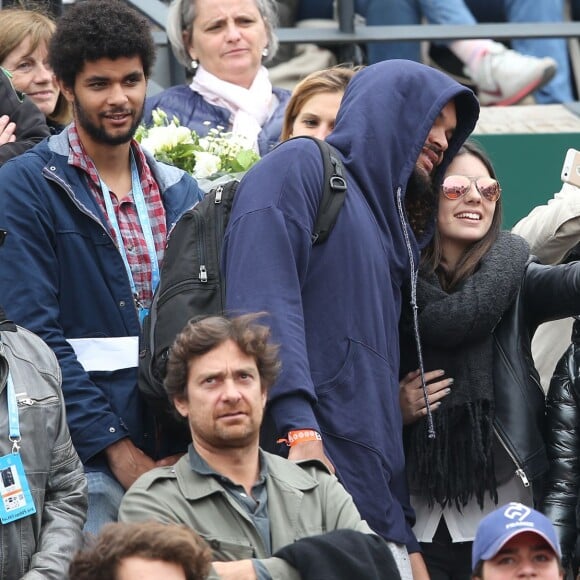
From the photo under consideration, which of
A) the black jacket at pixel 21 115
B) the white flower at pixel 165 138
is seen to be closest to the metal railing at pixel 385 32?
the white flower at pixel 165 138

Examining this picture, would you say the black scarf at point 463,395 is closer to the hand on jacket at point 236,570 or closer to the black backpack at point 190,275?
the black backpack at point 190,275

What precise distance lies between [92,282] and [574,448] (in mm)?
1732

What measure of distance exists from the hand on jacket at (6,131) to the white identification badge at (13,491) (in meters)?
1.81

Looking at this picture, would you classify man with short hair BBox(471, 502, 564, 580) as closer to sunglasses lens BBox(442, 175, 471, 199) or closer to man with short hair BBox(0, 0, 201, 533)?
man with short hair BBox(0, 0, 201, 533)

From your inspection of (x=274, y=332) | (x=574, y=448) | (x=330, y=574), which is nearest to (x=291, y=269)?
(x=274, y=332)

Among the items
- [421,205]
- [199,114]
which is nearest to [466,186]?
[421,205]

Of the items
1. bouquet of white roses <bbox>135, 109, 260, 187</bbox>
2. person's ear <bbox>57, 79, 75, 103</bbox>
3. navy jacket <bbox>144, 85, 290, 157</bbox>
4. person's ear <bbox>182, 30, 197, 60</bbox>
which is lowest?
bouquet of white roses <bbox>135, 109, 260, 187</bbox>

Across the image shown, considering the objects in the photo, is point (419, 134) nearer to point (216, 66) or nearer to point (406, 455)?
point (406, 455)

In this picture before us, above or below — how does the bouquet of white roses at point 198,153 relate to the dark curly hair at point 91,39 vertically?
below

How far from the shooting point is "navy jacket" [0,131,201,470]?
17.5 feet

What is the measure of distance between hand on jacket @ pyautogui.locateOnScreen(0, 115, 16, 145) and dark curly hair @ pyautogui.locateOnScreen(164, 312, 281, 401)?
1605 millimetres

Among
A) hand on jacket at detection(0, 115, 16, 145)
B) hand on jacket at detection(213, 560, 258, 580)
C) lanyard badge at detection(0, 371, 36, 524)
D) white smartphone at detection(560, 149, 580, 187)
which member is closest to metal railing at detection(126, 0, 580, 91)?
hand on jacket at detection(0, 115, 16, 145)

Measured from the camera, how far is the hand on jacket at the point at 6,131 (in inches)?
251

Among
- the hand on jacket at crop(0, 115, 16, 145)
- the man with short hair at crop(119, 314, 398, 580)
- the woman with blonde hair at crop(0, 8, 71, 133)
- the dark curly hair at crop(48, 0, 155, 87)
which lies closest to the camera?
the man with short hair at crop(119, 314, 398, 580)
